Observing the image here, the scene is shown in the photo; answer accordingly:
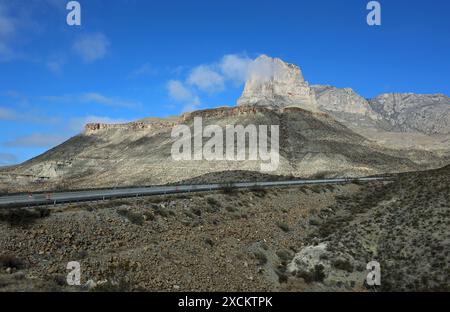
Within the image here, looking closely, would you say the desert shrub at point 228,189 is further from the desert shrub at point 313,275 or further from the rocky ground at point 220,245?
the desert shrub at point 313,275

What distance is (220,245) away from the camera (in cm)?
2422

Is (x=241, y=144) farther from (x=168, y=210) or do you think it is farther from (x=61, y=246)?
(x=61, y=246)

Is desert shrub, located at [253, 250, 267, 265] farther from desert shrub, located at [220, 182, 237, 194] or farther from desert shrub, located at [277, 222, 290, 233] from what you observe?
desert shrub, located at [220, 182, 237, 194]

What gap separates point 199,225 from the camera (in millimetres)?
25859

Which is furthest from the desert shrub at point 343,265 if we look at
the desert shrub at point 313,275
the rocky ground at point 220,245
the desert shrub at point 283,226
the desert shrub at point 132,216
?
the desert shrub at point 132,216

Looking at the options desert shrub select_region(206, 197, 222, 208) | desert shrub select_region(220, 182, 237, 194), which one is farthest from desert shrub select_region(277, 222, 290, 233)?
desert shrub select_region(220, 182, 237, 194)

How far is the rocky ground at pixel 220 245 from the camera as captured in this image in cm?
1823

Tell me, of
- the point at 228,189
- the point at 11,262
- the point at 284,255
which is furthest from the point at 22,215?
the point at 228,189

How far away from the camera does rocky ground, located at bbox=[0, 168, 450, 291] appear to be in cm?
1823

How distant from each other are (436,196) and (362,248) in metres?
11.5

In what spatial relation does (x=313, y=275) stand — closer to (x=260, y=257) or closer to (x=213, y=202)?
(x=260, y=257)

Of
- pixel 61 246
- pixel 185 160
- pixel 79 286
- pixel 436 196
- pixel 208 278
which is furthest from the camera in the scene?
pixel 185 160
